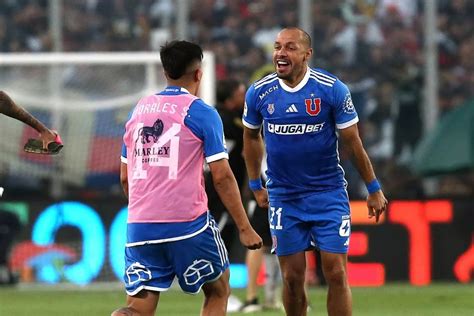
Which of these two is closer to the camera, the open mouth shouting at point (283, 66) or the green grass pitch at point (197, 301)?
the open mouth shouting at point (283, 66)

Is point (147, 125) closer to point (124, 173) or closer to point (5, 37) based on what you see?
point (124, 173)

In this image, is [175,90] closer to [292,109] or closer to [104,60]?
[292,109]

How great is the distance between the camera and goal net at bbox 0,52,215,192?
19.6 meters

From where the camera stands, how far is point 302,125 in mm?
10438

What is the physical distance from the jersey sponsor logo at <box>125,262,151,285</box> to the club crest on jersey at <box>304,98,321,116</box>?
2071 millimetres

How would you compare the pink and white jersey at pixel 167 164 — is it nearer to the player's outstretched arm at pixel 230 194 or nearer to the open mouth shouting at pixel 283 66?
the player's outstretched arm at pixel 230 194

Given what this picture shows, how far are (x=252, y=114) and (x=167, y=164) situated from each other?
1.88 m

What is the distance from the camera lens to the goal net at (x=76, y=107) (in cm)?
1959

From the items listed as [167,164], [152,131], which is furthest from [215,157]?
[152,131]

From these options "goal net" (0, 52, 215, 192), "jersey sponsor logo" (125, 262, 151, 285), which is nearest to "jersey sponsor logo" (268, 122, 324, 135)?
"jersey sponsor logo" (125, 262, 151, 285)

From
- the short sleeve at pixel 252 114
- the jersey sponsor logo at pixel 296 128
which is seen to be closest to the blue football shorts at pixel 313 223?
the jersey sponsor logo at pixel 296 128

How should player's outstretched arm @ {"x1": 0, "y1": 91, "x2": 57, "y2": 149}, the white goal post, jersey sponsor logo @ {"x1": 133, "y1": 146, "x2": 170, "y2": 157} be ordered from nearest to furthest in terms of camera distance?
1. jersey sponsor logo @ {"x1": 133, "y1": 146, "x2": 170, "y2": 157}
2. player's outstretched arm @ {"x1": 0, "y1": 91, "x2": 57, "y2": 149}
3. the white goal post

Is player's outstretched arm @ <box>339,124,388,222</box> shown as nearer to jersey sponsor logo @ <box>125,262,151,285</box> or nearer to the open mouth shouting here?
the open mouth shouting

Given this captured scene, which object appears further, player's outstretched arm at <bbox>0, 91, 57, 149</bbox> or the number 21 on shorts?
the number 21 on shorts
